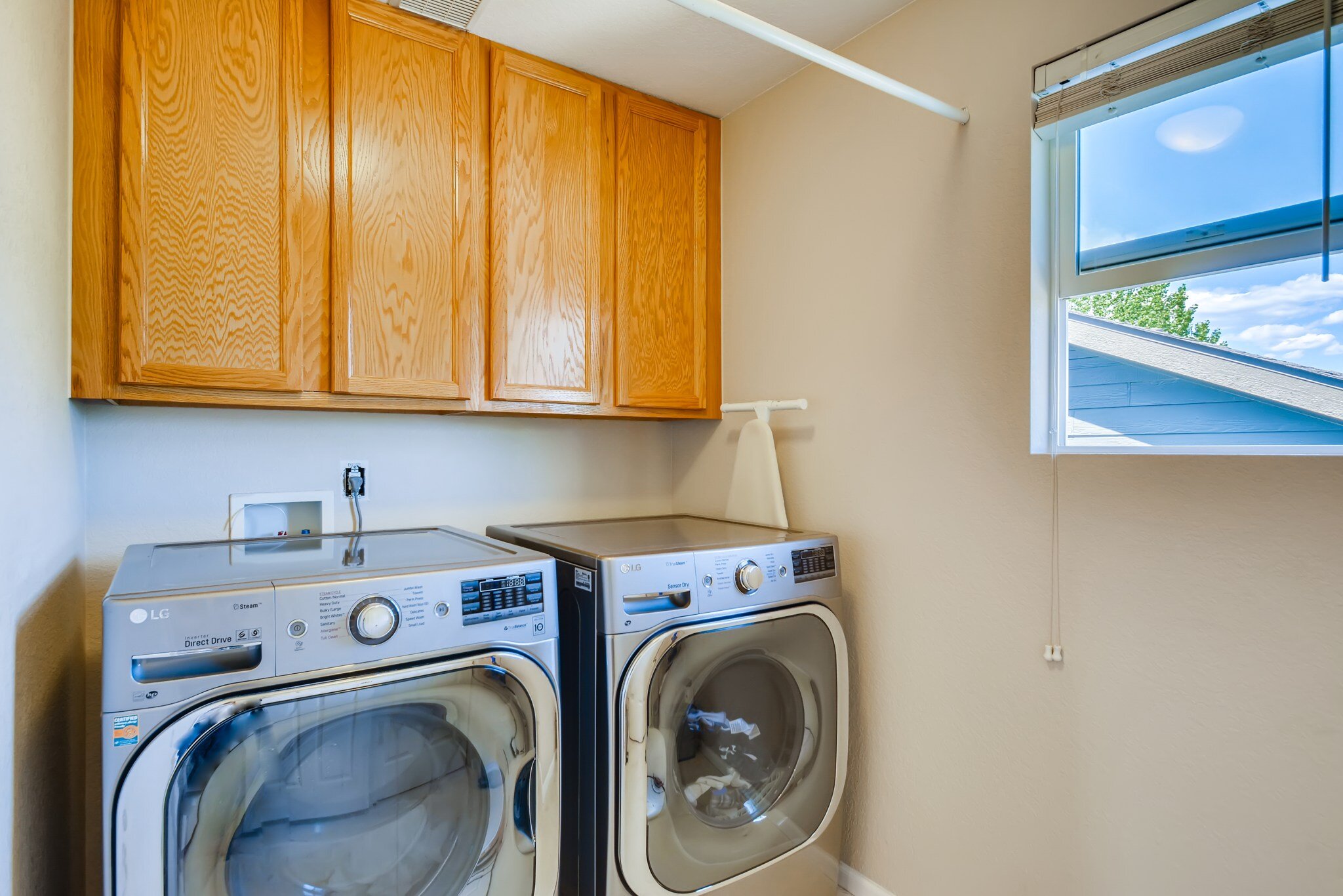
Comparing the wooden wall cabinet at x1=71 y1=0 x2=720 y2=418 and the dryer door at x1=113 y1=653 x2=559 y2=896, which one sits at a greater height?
the wooden wall cabinet at x1=71 y1=0 x2=720 y2=418

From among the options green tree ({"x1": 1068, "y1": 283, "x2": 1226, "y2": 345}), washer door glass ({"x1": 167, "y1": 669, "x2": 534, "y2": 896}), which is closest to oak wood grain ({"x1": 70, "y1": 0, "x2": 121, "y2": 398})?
washer door glass ({"x1": 167, "y1": 669, "x2": 534, "y2": 896})

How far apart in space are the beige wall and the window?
0.09 metres

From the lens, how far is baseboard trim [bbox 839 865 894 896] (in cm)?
184

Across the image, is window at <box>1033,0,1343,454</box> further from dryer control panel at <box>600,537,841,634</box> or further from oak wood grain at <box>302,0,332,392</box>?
oak wood grain at <box>302,0,332,392</box>

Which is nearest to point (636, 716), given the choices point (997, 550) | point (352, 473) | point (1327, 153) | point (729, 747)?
point (729, 747)

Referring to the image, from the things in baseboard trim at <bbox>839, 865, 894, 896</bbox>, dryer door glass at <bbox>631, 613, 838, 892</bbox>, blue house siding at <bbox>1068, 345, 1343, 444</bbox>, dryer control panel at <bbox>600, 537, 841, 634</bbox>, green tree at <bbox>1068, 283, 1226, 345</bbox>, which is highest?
green tree at <bbox>1068, 283, 1226, 345</bbox>

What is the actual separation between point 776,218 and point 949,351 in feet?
2.50

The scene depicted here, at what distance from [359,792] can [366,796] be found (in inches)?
0.6

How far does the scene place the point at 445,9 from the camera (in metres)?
1.75

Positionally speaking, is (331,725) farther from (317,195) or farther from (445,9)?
(445,9)

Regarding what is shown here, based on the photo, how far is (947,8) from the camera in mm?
1692

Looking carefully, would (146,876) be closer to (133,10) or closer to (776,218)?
(133,10)

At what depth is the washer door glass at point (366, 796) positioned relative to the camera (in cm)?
111

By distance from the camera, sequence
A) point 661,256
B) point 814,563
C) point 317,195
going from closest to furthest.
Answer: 1. point 317,195
2. point 814,563
3. point 661,256
